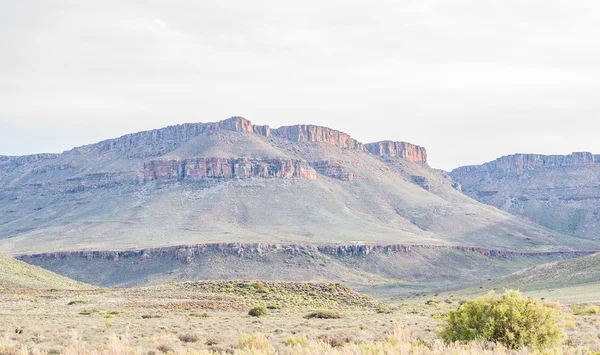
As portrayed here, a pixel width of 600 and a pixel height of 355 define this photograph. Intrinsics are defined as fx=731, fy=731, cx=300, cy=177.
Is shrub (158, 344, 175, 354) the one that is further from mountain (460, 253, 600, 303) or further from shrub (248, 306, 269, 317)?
mountain (460, 253, 600, 303)

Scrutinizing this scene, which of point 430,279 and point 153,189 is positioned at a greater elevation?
point 153,189

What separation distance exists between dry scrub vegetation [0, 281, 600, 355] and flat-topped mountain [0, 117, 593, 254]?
219ft

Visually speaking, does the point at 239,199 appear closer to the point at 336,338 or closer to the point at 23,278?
the point at 23,278

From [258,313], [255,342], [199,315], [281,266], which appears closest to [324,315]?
[258,313]

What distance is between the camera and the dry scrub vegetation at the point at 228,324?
1796 centimetres

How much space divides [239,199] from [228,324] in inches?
4529

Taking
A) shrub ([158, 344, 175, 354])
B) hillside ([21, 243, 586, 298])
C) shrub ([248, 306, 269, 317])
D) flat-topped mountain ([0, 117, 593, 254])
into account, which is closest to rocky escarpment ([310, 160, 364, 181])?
flat-topped mountain ([0, 117, 593, 254])

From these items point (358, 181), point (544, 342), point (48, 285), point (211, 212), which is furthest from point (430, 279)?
point (544, 342)

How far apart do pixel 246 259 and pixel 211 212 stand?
3116cm

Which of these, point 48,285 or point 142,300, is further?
point 48,285

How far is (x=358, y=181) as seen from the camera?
169625 mm

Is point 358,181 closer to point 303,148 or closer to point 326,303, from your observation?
point 303,148

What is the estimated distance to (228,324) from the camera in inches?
1204

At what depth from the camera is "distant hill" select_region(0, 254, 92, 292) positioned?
5444 cm
